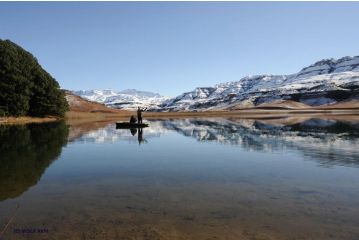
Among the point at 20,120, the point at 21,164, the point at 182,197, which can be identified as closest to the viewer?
the point at 182,197

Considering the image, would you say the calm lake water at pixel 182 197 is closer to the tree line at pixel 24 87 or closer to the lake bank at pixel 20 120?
the lake bank at pixel 20 120

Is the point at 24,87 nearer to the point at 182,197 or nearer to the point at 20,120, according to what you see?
the point at 20,120

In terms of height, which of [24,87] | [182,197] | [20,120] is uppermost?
[24,87]

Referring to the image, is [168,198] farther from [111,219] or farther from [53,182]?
[53,182]

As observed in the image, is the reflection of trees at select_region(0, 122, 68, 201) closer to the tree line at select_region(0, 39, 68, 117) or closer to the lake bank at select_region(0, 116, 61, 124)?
the lake bank at select_region(0, 116, 61, 124)

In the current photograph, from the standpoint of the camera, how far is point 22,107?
87.6 m

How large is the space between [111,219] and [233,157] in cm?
1695

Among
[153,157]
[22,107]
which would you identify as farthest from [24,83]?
[153,157]

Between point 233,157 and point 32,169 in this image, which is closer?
point 32,169

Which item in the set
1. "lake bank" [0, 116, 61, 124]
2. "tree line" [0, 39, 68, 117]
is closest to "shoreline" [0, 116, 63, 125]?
"lake bank" [0, 116, 61, 124]

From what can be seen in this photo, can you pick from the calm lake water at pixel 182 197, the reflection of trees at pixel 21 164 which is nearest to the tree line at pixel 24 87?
the reflection of trees at pixel 21 164

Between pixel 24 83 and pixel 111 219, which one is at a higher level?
pixel 24 83

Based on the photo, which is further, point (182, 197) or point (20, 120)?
point (20, 120)

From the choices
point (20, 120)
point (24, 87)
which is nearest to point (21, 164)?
point (20, 120)
